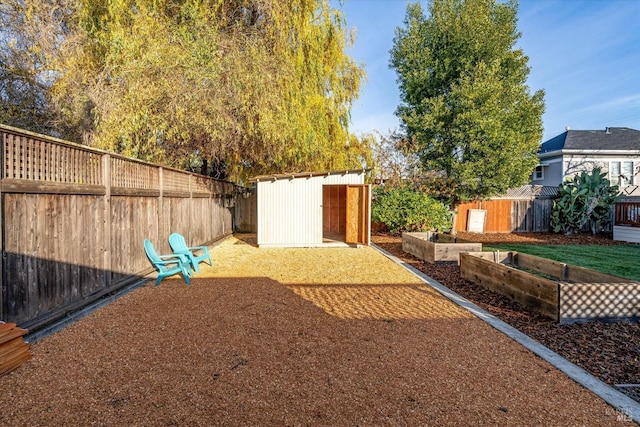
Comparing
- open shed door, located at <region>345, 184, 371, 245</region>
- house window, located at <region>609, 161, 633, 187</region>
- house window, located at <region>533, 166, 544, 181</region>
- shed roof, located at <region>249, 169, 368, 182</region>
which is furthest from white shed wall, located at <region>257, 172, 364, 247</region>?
house window, located at <region>609, 161, 633, 187</region>

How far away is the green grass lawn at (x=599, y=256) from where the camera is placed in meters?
6.61

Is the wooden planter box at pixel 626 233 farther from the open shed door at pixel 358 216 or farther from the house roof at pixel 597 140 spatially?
the open shed door at pixel 358 216

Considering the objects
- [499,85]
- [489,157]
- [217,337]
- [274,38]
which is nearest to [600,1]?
[499,85]

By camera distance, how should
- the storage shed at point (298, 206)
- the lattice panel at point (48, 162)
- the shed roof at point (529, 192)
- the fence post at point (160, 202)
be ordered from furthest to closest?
the shed roof at point (529, 192)
the storage shed at point (298, 206)
the fence post at point (160, 202)
the lattice panel at point (48, 162)

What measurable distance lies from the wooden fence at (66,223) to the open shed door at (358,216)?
5506 mm

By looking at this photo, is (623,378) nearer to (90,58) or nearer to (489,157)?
(90,58)

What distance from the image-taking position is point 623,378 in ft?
8.54

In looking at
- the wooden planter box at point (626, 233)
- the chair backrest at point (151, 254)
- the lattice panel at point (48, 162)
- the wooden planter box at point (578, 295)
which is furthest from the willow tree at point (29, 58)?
the wooden planter box at point (626, 233)

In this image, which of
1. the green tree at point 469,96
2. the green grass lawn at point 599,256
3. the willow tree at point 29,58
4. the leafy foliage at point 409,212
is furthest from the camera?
the green tree at point 469,96

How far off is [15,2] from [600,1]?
1450cm

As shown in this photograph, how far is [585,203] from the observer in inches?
477

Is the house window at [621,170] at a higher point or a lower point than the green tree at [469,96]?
lower

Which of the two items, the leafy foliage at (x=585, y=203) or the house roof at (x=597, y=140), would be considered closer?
the leafy foliage at (x=585, y=203)

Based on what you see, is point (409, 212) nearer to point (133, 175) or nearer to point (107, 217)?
point (133, 175)
